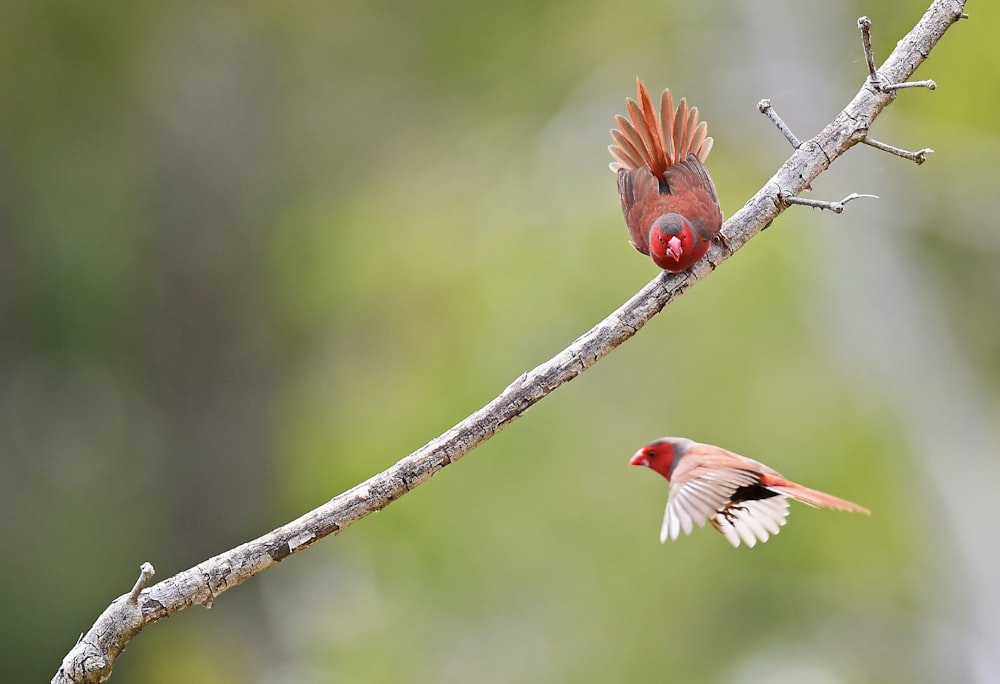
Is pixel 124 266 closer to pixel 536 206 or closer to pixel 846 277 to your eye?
pixel 536 206

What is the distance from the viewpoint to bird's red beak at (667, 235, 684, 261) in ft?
5.50

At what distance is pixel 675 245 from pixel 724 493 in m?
0.39

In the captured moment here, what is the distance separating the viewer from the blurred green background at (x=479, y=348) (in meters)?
5.04

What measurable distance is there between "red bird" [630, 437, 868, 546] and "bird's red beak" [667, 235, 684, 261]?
0.89 feet

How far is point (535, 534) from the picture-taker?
5.27 metres

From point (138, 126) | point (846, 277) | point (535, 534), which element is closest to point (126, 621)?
point (535, 534)

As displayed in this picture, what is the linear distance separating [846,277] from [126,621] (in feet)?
14.5

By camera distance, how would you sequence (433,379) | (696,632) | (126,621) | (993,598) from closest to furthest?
1. (126,621)
2. (993,598)
3. (696,632)
4. (433,379)

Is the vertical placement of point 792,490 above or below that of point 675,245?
below

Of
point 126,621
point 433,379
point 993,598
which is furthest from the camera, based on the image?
point 433,379

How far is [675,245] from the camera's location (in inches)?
66.4

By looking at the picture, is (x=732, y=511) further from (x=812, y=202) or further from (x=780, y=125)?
(x=780, y=125)

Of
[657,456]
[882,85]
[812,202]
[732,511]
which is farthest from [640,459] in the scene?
[882,85]

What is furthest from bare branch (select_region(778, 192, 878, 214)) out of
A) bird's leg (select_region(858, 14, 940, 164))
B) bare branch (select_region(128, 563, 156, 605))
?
bare branch (select_region(128, 563, 156, 605))
